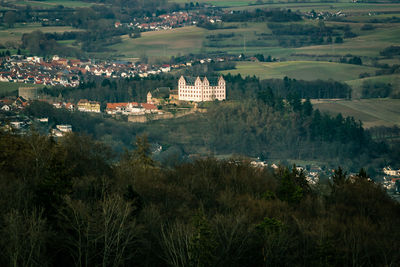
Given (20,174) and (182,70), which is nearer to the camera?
(20,174)

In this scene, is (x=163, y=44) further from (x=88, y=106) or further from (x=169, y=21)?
(x=88, y=106)

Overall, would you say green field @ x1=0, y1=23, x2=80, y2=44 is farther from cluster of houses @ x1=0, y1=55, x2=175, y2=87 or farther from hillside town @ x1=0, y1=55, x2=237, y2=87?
cluster of houses @ x1=0, y1=55, x2=175, y2=87

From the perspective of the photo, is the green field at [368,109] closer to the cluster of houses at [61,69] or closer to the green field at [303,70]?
the green field at [303,70]

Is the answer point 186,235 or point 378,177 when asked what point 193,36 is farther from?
point 186,235

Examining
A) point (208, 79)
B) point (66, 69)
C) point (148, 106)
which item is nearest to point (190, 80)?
point (208, 79)

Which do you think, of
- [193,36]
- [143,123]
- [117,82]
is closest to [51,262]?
[143,123]

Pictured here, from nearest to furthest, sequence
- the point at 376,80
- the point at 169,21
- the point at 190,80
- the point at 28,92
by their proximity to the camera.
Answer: the point at 190,80 < the point at 28,92 < the point at 376,80 < the point at 169,21
